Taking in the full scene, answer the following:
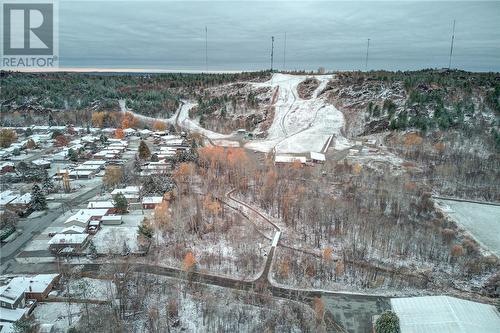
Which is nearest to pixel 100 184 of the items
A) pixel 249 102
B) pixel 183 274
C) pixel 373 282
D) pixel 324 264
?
pixel 183 274

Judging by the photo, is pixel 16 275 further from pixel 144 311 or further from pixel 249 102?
pixel 249 102

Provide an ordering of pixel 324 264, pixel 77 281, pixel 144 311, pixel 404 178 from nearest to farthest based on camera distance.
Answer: pixel 144 311 < pixel 77 281 < pixel 324 264 < pixel 404 178

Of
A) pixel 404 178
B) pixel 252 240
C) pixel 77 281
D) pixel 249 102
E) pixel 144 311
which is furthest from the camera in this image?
pixel 249 102

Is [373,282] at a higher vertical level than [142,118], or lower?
lower

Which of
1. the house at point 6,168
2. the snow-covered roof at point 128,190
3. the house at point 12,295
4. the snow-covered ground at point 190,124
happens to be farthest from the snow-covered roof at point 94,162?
the house at point 12,295

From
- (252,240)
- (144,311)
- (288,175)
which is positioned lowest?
(144,311)

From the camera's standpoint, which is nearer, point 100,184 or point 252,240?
point 252,240

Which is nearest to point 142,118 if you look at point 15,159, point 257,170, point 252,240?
point 15,159
